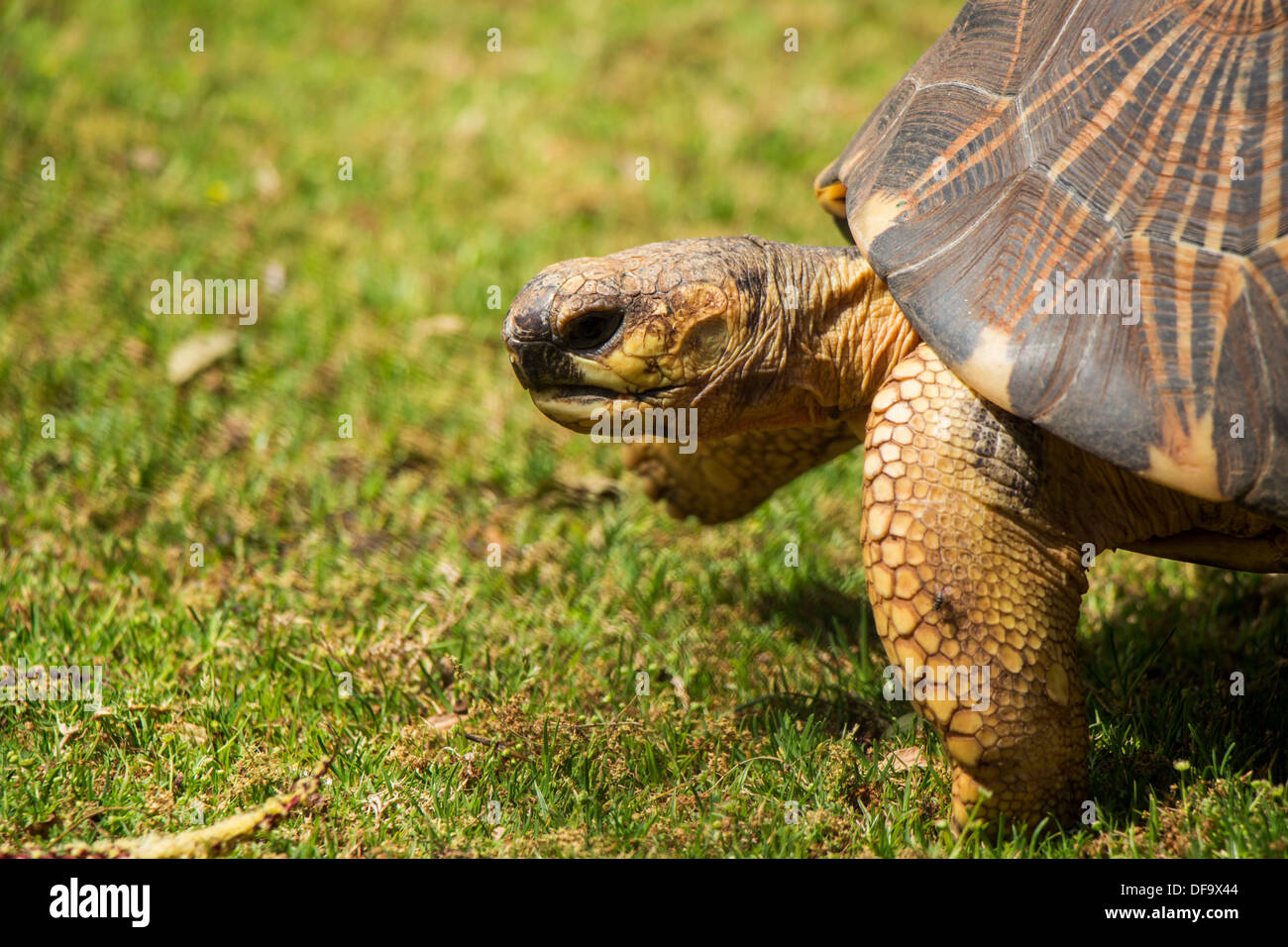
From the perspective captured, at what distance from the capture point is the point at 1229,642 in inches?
143

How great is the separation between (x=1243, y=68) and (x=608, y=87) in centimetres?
519

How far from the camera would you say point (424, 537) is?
166 inches

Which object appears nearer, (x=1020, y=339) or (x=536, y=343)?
(x=1020, y=339)

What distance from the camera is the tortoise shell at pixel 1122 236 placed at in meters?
2.44

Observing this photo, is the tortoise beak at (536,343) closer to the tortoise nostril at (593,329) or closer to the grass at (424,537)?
the tortoise nostril at (593,329)

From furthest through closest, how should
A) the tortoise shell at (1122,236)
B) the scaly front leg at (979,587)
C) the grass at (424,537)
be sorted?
the grass at (424,537)
the scaly front leg at (979,587)
the tortoise shell at (1122,236)

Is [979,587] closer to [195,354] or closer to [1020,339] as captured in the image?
[1020,339]

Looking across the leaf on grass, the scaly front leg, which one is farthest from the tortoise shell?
the leaf on grass

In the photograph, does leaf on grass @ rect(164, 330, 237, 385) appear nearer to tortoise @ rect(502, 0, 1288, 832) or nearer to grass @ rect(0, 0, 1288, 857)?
grass @ rect(0, 0, 1288, 857)

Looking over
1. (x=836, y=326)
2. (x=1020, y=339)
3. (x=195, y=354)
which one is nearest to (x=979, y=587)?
(x=1020, y=339)

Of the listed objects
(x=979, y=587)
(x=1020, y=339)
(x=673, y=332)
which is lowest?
(x=979, y=587)

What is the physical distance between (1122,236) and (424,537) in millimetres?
2552

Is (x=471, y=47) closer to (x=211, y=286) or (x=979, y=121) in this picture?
(x=211, y=286)

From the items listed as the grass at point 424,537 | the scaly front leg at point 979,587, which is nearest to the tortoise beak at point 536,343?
the scaly front leg at point 979,587
